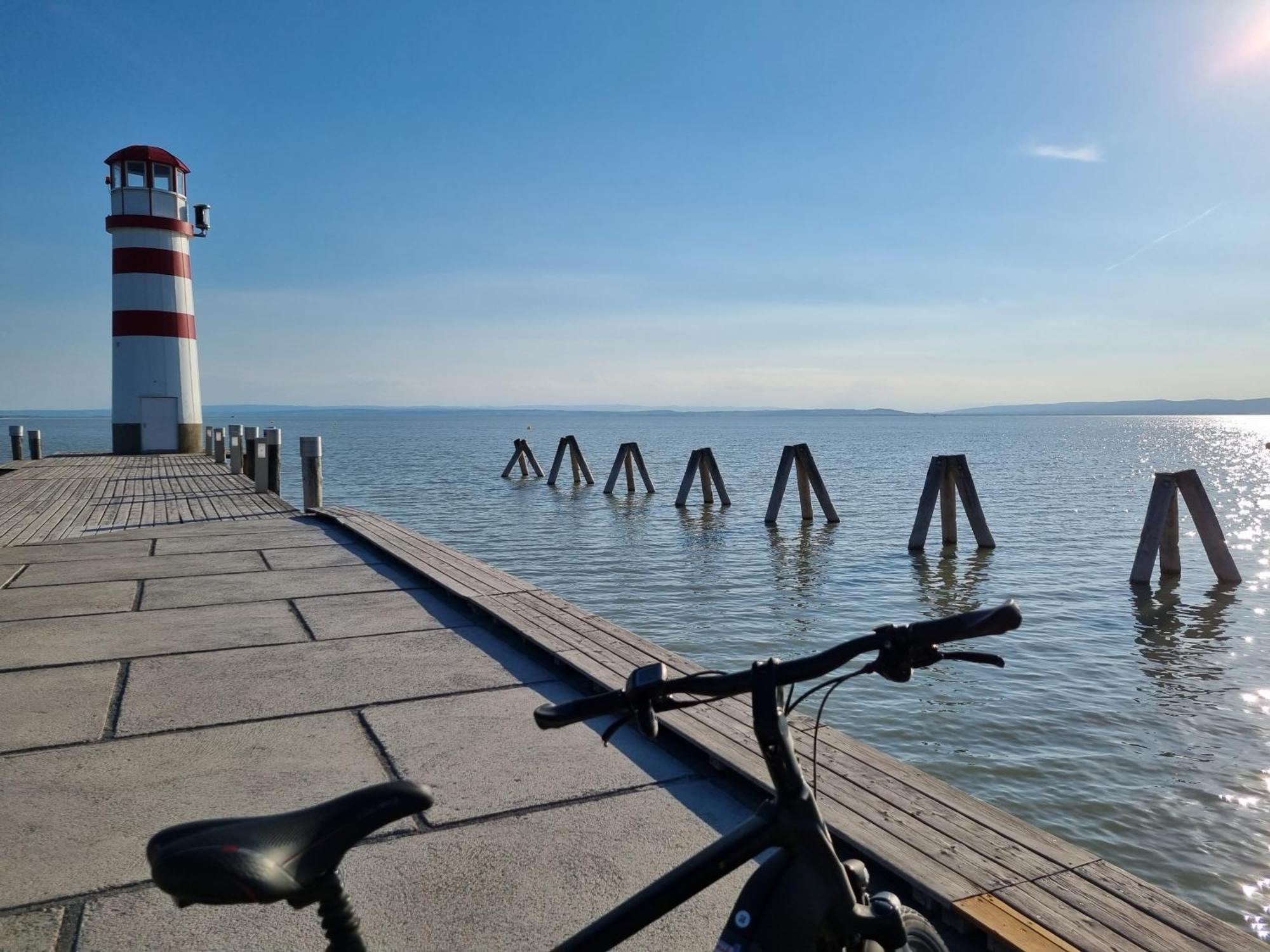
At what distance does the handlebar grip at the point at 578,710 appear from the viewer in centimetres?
176

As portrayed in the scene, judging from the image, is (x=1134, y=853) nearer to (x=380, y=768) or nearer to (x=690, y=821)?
(x=690, y=821)

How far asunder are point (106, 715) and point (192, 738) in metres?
0.66

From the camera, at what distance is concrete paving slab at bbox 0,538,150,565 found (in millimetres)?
9633

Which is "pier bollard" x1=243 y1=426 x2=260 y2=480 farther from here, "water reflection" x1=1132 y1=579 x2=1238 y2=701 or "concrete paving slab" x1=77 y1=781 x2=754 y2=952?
"concrete paving slab" x1=77 y1=781 x2=754 y2=952

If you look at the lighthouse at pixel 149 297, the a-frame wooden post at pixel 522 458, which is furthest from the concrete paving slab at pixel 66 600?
the a-frame wooden post at pixel 522 458

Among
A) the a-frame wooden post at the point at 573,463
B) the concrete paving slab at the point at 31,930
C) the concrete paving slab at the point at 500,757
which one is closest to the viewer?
the concrete paving slab at the point at 31,930

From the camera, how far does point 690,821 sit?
3.61 m

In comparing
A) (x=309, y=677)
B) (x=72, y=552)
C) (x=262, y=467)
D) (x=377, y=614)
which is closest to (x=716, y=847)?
(x=309, y=677)

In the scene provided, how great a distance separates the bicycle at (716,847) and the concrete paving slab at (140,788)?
1.61 m

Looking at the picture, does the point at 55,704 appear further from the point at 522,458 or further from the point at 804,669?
the point at 522,458

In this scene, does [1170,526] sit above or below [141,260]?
below

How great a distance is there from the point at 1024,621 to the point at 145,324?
2419 centimetres

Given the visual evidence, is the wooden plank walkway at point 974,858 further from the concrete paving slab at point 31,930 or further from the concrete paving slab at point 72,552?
the concrete paving slab at point 72,552

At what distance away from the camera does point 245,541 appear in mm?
10812
